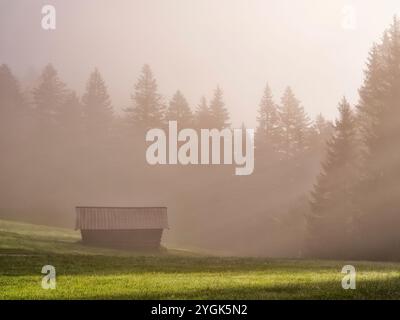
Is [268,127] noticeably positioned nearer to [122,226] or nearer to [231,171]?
[231,171]

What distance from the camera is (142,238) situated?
49.8 m

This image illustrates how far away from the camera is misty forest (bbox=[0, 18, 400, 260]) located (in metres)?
45.5

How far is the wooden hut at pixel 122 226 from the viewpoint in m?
48.6

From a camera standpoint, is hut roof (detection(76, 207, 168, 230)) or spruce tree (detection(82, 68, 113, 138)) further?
spruce tree (detection(82, 68, 113, 138))

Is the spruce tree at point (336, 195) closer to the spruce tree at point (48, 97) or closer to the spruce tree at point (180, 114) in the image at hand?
the spruce tree at point (180, 114)

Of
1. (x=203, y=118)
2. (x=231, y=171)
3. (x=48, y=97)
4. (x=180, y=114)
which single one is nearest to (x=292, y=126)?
(x=231, y=171)

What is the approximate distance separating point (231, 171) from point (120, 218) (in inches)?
1241

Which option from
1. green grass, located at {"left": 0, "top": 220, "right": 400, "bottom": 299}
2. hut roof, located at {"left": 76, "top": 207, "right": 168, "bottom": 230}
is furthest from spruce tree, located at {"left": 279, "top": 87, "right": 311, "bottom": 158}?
green grass, located at {"left": 0, "top": 220, "right": 400, "bottom": 299}

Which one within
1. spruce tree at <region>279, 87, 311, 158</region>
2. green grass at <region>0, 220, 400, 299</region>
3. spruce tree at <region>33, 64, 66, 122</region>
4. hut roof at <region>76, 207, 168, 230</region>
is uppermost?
spruce tree at <region>33, 64, 66, 122</region>

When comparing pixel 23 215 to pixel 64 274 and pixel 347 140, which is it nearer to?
pixel 347 140

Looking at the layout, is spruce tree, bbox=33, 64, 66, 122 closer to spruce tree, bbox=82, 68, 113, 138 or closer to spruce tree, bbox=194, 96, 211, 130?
spruce tree, bbox=82, 68, 113, 138

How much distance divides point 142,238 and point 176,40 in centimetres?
12397
